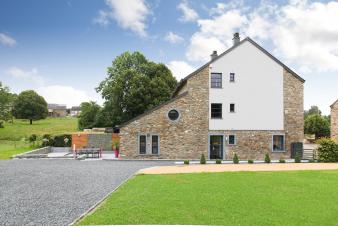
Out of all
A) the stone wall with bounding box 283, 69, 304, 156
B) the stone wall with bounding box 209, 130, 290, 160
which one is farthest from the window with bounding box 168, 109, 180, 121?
the stone wall with bounding box 283, 69, 304, 156

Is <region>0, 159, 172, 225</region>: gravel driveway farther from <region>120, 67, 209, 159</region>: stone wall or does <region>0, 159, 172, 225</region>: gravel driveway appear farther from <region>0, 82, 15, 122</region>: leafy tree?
<region>0, 82, 15, 122</region>: leafy tree

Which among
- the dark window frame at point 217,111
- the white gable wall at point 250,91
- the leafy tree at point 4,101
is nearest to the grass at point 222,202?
the dark window frame at point 217,111

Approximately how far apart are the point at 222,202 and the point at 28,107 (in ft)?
255

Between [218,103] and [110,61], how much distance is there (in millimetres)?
25666

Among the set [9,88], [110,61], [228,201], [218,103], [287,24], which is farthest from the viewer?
[9,88]

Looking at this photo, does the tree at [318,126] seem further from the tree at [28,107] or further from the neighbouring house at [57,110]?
the neighbouring house at [57,110]

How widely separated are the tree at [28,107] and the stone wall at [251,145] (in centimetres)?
6363

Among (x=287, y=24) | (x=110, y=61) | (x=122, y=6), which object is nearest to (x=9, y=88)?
(x=110, y=61)

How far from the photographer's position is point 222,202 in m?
10.5

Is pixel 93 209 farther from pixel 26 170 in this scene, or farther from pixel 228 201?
pixel 26 170

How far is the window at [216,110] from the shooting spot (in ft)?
90.4

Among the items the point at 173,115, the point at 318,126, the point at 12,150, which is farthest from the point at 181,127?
the point at 318,126

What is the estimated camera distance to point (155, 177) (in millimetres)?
16469

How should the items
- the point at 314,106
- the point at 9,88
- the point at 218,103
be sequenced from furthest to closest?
the point at 314,106 → the point at 9,88 → the point at 218,103
